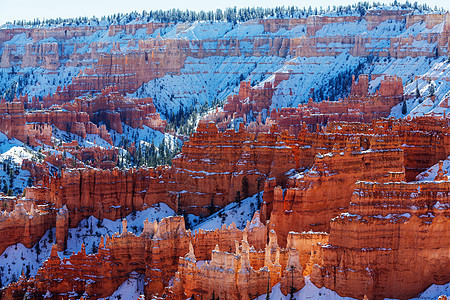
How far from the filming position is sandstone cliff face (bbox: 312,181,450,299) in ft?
172

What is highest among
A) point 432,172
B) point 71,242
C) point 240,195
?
point 432,172

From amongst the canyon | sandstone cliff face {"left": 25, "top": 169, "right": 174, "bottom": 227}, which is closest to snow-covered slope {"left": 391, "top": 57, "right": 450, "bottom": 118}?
the canyon

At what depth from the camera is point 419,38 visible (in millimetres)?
166250

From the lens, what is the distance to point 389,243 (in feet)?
174

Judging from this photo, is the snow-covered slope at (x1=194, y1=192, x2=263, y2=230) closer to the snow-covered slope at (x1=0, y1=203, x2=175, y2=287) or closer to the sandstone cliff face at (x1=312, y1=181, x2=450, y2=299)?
the snow-covered slope at (x1=0, y1=203, x2=175, y2=287)

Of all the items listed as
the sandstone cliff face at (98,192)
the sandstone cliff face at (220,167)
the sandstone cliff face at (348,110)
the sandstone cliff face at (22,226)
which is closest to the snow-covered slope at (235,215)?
the sandstone cliff face at (220,167)

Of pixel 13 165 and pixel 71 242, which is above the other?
pixel 71 242

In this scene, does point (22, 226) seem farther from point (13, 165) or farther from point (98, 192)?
point (13, 165)

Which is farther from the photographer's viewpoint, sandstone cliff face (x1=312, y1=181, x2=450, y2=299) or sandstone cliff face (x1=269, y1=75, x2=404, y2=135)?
sandstone cliff face (x1=269, y1=75, x2=404, y2=135)

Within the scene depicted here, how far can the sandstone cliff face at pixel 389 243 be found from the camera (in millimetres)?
52469

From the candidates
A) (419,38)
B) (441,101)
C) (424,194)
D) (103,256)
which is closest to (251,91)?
(419,38)

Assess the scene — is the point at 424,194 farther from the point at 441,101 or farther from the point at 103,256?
the point at 441,101

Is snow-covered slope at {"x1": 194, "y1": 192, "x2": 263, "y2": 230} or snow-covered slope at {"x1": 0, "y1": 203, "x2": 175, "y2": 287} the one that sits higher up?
snow-covered slope at {"x1": 194, "y1": 192, "x2": 263, "y2": 230}

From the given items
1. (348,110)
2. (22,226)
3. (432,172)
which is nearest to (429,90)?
(348,110)
